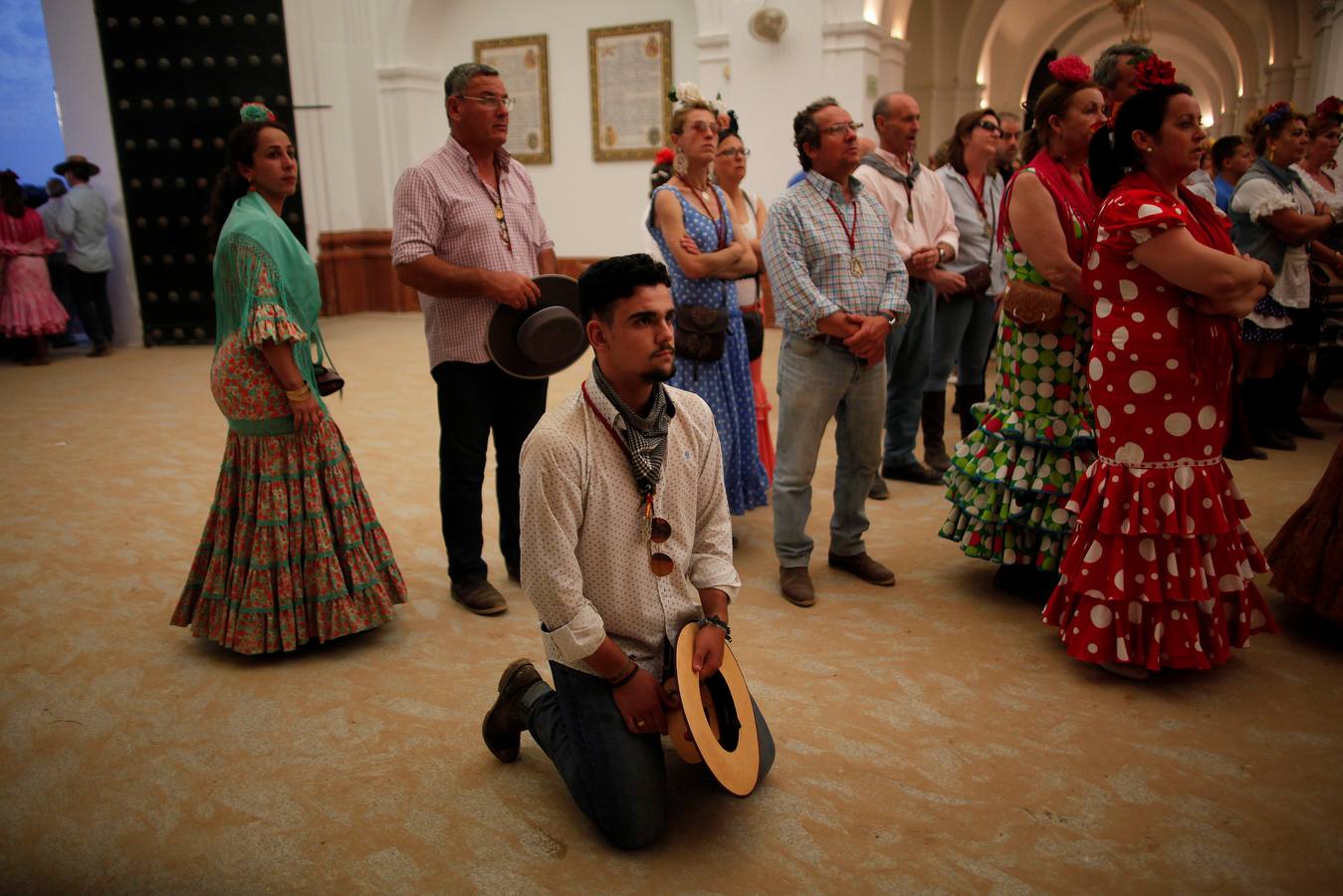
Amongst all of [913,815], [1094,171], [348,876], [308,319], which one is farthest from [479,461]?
[1094,171]

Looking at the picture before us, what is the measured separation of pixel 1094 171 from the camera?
2834 millimetres

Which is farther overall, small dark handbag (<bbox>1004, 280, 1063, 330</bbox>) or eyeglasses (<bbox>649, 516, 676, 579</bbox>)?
small dark handbag (<bbox>1004, 280, 1063, 330</bbox>)

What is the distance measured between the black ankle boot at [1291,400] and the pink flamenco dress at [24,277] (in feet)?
32.7

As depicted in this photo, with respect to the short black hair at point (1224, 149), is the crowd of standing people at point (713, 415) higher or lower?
lower

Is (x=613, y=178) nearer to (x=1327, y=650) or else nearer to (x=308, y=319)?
(x=308, y=319)

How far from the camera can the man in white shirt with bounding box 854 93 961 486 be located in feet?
14.8

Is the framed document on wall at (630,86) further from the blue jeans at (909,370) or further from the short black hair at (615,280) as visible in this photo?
the short black hair at (615,280)

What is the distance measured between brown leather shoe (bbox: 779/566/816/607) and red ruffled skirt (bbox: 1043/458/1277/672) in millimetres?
907

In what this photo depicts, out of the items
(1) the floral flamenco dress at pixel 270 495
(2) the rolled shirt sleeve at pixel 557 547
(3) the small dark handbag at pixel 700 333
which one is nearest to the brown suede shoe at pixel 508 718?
(2) the rolled shirt sleeve at pixel 557 547

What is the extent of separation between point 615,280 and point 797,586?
66.9 inches

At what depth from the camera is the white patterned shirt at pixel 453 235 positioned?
319 centimetres

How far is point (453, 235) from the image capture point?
3279 millimetres

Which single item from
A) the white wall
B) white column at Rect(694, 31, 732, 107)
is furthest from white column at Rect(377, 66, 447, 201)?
white column at Rect(694, 31, 732, 107)

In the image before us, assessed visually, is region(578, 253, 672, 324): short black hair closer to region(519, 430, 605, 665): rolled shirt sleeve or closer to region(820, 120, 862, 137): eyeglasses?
region(519, 430, 605, 665): rolled shirt sleeve
